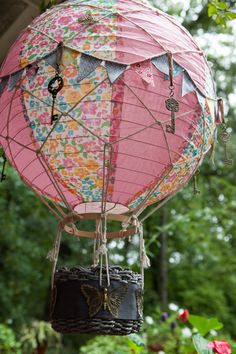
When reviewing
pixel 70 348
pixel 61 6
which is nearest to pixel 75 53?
pixel 61 6

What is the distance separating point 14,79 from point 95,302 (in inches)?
17.8

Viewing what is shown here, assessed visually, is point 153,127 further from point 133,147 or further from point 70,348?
point 70,348

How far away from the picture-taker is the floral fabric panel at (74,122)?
1000 millimetres

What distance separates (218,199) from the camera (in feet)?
21.2

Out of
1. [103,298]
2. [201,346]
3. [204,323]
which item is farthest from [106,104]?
[204,323]

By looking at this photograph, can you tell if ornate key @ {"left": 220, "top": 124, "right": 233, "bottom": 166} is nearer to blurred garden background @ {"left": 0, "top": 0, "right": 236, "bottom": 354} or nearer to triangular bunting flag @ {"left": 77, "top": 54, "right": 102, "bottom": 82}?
triangular bunting flag @ {"left": 77, "top": 54, "right": 102, "bottom": 82}

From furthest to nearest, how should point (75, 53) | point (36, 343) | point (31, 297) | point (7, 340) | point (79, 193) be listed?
1. point (31, 297)
2. point (36, 343)
3. point (7, 340)
4. point (79, 193)
5. point (75, 53)

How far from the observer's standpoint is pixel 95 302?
3.47ft

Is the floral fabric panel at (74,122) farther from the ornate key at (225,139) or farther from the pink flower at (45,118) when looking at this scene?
the ornate key at (225,139)

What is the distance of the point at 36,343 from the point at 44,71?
3459 mm

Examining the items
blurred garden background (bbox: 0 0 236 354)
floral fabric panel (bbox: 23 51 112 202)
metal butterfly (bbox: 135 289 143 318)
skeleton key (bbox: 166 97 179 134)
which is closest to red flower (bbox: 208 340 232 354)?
metal butterfly (bbox: 135 289 143 318)

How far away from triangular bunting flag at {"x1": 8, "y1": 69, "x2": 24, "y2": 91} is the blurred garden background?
2.90 metres

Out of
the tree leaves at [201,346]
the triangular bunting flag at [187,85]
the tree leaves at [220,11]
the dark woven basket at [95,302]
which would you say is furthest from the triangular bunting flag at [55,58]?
the tree leaves at [201,346]

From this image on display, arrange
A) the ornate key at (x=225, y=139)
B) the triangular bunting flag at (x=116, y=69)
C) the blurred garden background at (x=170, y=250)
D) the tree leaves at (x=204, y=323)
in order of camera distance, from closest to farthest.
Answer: the triangular bunting flag at (x=116, y=69), the ornate key at (x=225, y=139), the tree leaves at (x=204, y=323), the blurred garden background at (x=170, y=250)
